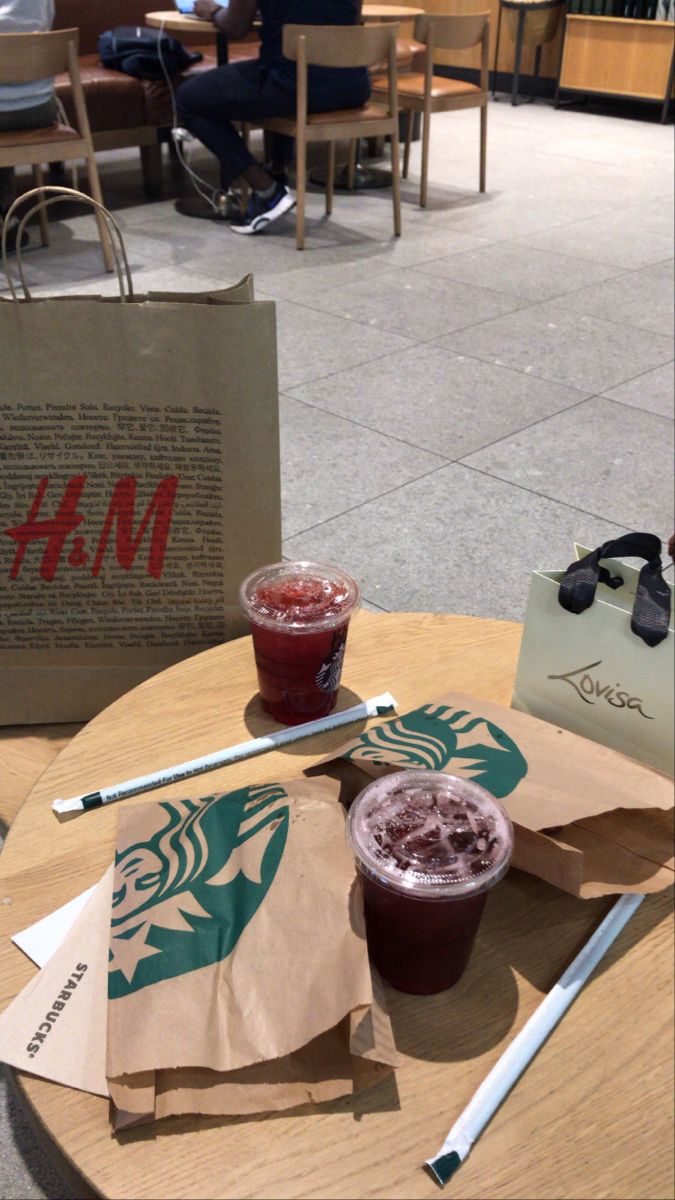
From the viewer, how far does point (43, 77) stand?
3.67 metres

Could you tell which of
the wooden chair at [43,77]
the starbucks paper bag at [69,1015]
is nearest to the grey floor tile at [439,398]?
the wooden chair at [43,77]

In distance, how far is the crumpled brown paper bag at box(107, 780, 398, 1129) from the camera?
67 cm

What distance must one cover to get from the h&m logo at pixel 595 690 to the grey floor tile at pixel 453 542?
1.26 metres

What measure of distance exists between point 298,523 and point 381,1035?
6.29 feet

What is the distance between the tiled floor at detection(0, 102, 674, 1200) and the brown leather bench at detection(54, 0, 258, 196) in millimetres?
310

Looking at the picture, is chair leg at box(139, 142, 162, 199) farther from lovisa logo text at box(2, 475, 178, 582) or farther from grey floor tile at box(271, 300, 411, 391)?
lovisa logo text at box(2, 475, 178, 582)

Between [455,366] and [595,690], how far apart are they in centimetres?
270

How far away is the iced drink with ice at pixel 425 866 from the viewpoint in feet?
2.29

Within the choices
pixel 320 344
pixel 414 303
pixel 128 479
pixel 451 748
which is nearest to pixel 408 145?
pixel 414 303

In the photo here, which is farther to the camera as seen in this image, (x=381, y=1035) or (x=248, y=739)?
(x=248, y=739)

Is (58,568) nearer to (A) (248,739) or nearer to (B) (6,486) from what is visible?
(B) (6,486)

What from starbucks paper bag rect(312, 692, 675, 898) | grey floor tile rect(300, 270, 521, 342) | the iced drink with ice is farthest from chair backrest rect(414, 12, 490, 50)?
the iced drink with ice

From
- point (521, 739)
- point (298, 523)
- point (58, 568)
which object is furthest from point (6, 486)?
point (298, 523)

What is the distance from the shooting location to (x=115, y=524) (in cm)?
112
